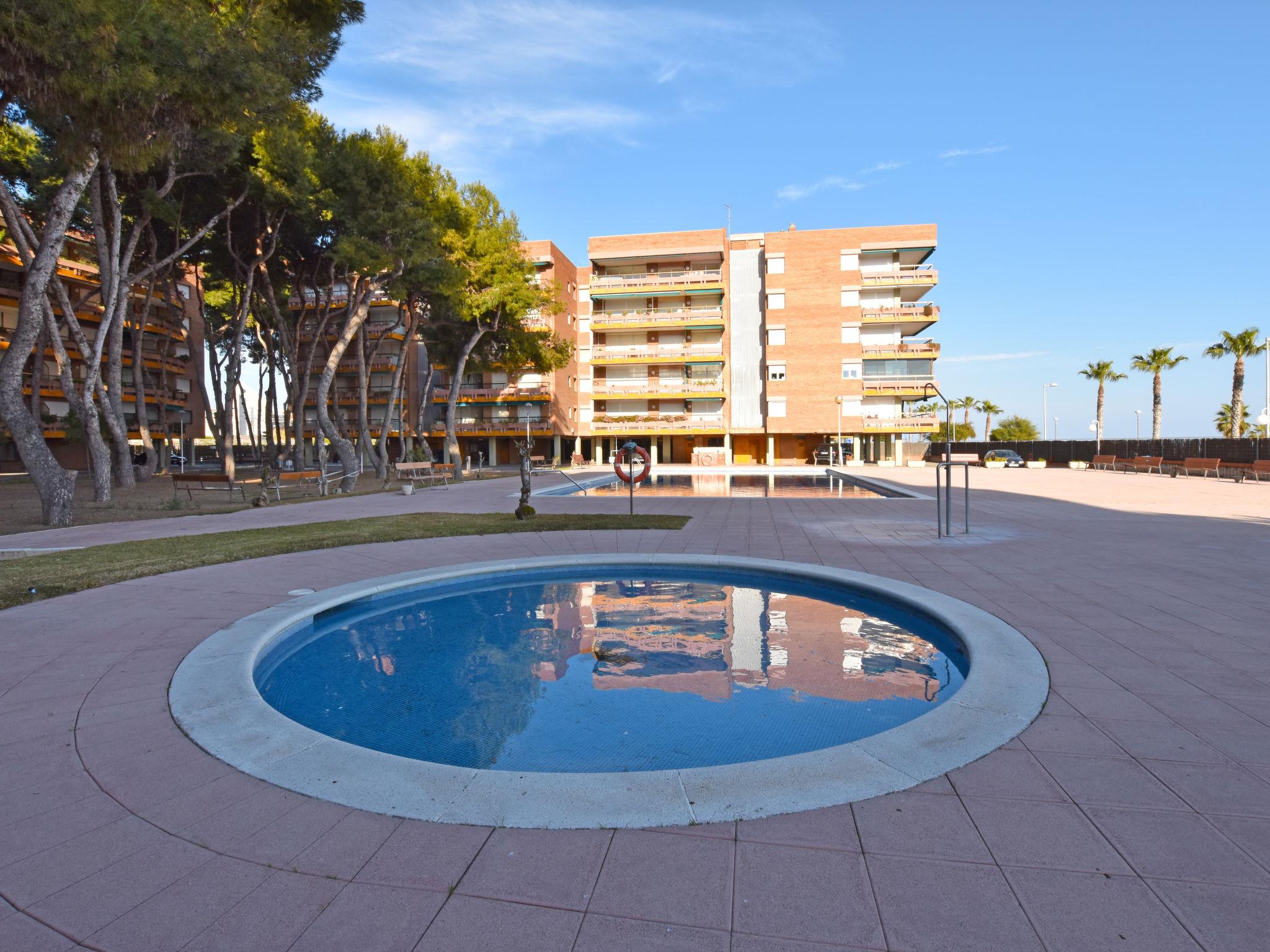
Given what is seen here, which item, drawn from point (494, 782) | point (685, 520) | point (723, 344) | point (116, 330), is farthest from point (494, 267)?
point (494, 782)

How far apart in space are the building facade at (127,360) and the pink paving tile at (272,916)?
27.7 m

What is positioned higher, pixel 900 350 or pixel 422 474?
pixel 900 350

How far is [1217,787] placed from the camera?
8.93ft

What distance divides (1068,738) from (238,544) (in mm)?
10185

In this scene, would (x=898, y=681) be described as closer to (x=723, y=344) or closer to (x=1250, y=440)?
(x=1250, y=440)

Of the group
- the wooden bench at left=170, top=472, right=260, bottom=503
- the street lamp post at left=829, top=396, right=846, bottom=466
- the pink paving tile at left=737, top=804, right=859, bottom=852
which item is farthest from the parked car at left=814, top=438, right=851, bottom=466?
the pink paving tile at left=737, top=804, right=859, bottom=852

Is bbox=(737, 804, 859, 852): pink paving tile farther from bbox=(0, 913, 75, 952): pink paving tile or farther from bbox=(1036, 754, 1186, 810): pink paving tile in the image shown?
bbox=(0, 913, 75, 952): pink paving tile

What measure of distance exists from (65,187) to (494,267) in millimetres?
15773

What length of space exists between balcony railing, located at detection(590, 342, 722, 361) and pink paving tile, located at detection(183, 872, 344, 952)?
4457 centimetres

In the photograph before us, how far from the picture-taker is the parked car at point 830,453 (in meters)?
43.1

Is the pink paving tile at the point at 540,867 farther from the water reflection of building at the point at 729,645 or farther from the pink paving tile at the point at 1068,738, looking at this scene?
the water reflection of building at the point at 729,645

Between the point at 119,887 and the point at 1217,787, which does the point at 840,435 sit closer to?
the point at 1217,787

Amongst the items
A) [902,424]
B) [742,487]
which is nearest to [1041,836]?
[742,487]

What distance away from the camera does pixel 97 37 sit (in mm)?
8250
